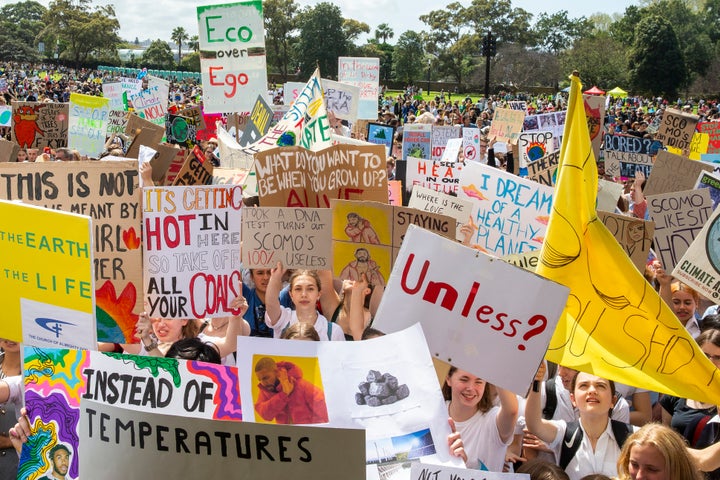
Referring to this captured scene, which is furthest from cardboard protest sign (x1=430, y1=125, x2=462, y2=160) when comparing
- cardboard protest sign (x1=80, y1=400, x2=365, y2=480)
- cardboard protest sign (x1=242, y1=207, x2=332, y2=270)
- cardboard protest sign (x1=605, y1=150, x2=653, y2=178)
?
cardboard protest sign (x1=80, y1=400, x2=365, y2=480)

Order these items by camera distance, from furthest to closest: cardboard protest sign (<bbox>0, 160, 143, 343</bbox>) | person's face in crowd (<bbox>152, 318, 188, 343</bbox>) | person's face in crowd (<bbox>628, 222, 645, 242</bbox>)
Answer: person's face in crowd (<bbox>628, 222, 645, 242</bbox>)
person's face in crowd (<bbox>152, 318, 188, 343</bbox>)
cardboard protest sign (<bbox>0, 160, 143, 343</bbox>)

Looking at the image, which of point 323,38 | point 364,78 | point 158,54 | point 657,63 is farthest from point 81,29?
point 364,78

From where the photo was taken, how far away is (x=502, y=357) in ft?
12.6

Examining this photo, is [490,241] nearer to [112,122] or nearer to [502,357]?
[502,357]

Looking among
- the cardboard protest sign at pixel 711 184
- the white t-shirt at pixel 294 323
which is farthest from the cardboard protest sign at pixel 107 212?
the cardboard protest sign at pixel 711 184

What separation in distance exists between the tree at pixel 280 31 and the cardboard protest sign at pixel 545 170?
85.7m

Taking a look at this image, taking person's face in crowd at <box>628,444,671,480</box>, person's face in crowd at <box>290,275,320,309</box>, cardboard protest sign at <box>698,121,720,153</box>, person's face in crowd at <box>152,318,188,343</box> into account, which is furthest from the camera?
cardboard protest sign at <box>698,121,720,153</box>

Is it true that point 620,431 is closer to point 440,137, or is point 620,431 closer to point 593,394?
point 593,394

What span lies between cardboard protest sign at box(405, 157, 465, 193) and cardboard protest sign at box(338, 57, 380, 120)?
26.6 feet

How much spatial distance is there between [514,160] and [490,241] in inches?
233

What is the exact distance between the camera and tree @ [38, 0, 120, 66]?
320ft

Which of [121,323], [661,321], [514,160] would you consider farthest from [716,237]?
[514,160]

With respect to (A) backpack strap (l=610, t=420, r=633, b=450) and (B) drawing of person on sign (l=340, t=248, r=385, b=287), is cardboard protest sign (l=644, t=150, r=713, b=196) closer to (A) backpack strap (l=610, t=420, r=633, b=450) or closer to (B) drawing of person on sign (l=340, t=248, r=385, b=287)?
(B) drawing of person on sign (l=340, t=248, r=385, b=287)

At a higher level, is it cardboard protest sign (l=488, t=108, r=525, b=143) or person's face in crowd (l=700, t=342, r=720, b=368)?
cardboard protest sign (l=488, t=108, r=525, b=143)
